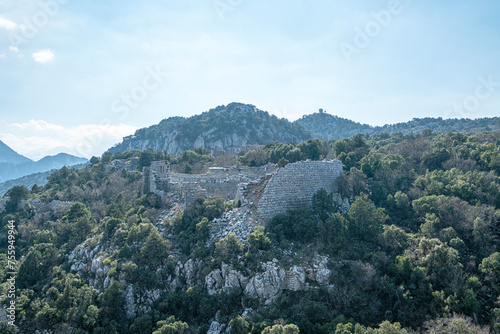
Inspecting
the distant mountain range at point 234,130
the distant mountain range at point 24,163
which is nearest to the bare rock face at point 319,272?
the distant mountain range at point 234,130

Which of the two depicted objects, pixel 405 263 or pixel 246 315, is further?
pixel 405 263

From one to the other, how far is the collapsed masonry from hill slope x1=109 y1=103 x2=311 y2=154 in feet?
113

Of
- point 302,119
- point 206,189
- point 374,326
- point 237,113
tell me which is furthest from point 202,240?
point 302,119

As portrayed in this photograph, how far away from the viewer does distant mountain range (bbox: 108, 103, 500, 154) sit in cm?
6862

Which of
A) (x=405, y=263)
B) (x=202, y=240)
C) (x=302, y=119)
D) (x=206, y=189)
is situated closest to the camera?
(x=405, y=263)

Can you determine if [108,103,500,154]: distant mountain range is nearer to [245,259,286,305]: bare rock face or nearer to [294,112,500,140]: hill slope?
[294,112,500,140]: hill slope

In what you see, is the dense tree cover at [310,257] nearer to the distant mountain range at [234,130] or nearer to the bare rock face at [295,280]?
the bare rock face at [295,280]

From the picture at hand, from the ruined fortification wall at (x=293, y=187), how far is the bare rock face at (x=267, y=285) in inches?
170

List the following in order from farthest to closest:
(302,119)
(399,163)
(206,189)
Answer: (302,119), (399,163), (206,189)

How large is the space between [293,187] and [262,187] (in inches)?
80.2

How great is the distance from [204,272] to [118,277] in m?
4.49

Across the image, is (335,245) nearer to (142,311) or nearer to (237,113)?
(142,311)

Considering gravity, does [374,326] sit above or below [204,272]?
below

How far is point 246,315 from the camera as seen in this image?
43.4 feet
